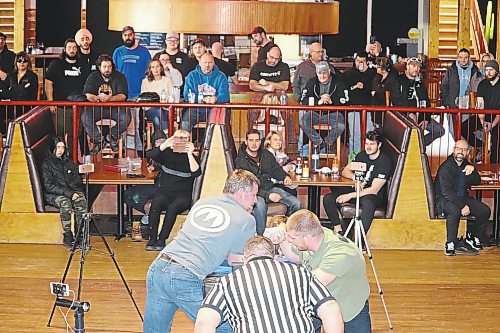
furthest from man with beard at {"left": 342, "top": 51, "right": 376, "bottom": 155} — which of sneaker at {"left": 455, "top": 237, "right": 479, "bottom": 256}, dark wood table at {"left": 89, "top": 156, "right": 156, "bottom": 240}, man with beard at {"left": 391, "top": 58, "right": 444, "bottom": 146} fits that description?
dark wood table at {"left": 89, "top": 156, "right": 156, "bottom": 240}

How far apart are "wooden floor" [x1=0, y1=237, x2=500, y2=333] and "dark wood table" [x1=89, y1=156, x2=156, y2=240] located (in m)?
0.24

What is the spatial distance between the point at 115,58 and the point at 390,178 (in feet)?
13.0

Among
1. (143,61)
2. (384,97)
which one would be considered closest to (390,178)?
(384,97)

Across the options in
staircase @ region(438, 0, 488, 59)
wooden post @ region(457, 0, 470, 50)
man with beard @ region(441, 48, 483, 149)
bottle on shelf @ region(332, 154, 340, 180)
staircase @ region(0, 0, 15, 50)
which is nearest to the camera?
bottle on shelf @ region(332, 154, 340, 180)

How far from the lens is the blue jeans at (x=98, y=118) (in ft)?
40.0

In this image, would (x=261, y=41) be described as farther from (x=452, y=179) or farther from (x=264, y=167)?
(x=452, y=179)

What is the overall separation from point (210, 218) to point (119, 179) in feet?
14.3

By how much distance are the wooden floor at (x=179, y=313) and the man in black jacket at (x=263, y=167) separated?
988 mm

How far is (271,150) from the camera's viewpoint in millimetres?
10820

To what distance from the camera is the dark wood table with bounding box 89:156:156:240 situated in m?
10.9

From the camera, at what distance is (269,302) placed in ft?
18.0

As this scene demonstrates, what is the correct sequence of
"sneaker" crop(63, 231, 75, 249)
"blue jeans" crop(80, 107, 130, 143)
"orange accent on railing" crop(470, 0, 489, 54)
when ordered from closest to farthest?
"sneaker" crop(63, 231, 75, 249) < "blue jeans" crop(80, 107, 130, 143) < "orange accent on railing" crop(470, 0, 489, 54)

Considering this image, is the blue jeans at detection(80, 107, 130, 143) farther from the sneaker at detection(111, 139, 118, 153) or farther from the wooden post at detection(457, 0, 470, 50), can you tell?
the wooden post at detection(457, 0, 470, 50)

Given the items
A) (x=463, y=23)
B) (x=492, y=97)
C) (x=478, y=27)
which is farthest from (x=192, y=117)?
(x=478, y=27)
